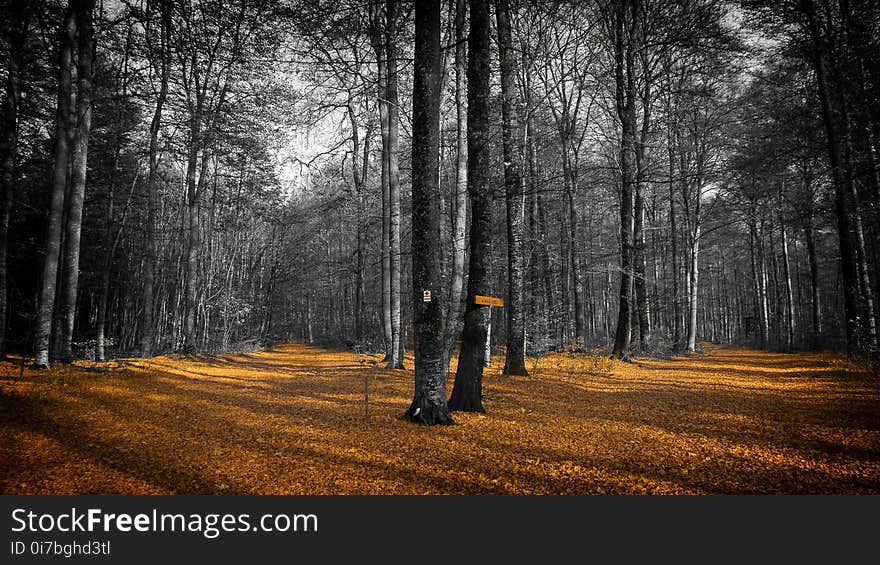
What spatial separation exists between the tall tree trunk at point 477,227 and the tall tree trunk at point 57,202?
751cm

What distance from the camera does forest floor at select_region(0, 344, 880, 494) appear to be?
3152 millimetres

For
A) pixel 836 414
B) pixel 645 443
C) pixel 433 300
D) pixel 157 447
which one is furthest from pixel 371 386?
pixel 836 414

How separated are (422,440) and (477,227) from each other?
3.09 meters

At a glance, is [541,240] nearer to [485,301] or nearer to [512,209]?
[512,209]

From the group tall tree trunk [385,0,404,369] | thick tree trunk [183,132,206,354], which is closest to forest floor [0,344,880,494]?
tall tree trunk [385,0,404,369]

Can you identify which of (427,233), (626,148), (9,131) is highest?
(626,148)

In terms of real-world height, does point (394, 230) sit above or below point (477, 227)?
above

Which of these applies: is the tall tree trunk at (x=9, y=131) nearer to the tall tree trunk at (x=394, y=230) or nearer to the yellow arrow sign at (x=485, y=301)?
the tall tree trunk at (x=394, y=230)

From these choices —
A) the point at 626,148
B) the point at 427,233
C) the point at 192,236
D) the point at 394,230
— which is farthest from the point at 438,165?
the point at 192,236

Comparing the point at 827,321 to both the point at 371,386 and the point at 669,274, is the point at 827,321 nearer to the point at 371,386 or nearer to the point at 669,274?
the point at 669,274

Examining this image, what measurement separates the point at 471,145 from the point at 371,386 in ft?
16.1

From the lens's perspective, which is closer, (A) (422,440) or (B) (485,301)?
(A) (422,440)

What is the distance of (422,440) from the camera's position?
4359 millimetres

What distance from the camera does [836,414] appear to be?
5.54m
